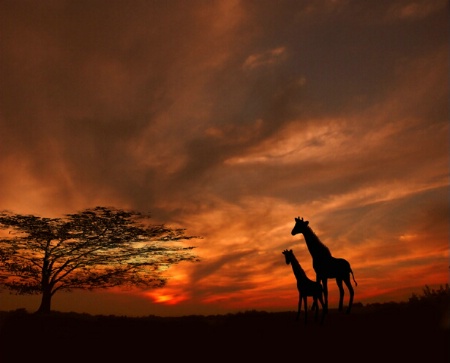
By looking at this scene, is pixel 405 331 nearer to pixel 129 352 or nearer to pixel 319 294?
pixel 319 294

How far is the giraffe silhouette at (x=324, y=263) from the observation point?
14859 millimetres

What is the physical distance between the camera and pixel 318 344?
12.8m

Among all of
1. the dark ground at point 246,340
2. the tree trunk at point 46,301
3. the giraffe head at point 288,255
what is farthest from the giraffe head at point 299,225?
the tree trunk at point 46,301

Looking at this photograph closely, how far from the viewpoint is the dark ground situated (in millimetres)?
11961

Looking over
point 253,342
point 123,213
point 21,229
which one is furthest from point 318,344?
point 21,229

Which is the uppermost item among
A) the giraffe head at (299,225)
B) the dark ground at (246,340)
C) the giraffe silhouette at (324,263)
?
the giraffe head at (299,225)

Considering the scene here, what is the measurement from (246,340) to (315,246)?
162 inches

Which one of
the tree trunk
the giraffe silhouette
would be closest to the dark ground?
the giraffe silhouette

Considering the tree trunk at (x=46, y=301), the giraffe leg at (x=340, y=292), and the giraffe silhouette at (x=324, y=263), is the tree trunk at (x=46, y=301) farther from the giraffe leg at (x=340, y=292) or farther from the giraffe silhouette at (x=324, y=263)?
the giraffe leg at (x=340, y=292)

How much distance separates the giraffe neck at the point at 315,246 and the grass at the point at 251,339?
91.6 inches

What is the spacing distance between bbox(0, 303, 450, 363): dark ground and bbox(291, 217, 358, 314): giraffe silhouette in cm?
119

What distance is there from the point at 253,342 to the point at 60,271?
21.8 meters

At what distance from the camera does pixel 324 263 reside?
1498cm

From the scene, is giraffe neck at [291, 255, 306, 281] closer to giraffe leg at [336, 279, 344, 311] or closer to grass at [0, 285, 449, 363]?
giraffe leg at [336, 279, 344, 311]
